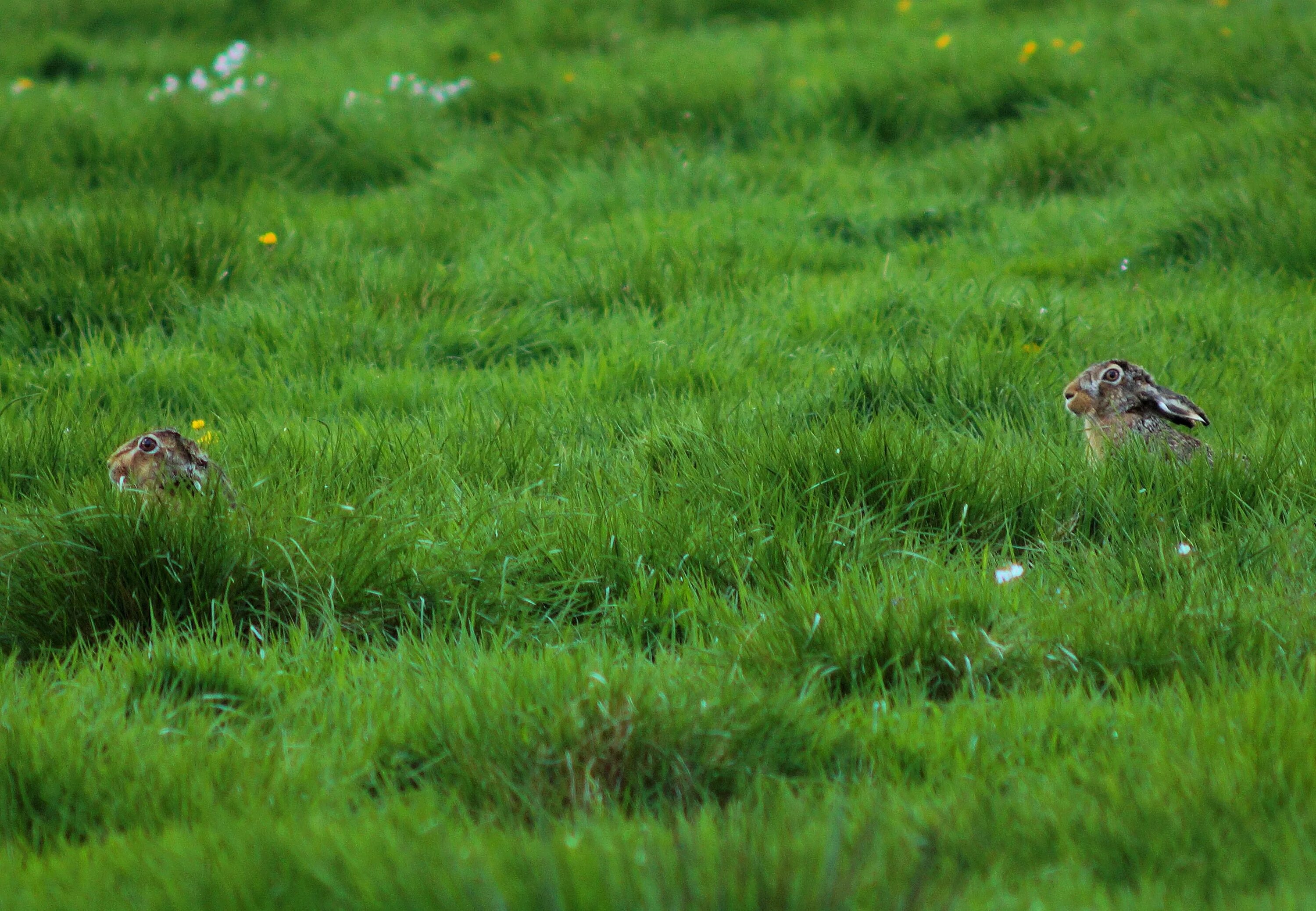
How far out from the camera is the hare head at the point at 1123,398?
382 cm

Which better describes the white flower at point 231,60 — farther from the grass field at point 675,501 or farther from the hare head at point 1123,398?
the hare head at point 1123,398

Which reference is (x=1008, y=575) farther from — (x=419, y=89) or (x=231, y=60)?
(x=231, y=60)

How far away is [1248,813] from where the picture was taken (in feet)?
6.53

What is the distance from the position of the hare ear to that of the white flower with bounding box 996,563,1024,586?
44.0 inches

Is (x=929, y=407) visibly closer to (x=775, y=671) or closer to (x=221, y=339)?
(x=775, y=671)

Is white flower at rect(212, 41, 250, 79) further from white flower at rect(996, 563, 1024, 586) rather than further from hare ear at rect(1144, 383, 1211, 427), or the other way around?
white flower at rect(996, 563, 1024, 586)

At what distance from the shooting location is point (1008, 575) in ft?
10.0

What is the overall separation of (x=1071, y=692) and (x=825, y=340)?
2.71 meters

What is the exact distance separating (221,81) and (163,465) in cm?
706

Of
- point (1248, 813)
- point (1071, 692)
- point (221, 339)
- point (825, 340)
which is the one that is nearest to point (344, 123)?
point (221, 339)

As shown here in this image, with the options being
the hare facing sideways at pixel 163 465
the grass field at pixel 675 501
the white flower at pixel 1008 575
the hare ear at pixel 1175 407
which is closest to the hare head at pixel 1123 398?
the hare ear at pixel 1175 407

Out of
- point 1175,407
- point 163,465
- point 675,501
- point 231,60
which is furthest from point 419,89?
point 1175,407

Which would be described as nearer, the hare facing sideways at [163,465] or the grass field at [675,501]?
the grass field at [675,501]

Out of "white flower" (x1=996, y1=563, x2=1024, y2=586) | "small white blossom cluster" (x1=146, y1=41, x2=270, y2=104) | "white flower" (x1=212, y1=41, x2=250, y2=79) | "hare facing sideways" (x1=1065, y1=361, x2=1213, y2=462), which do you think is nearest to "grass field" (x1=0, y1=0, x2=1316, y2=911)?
"white flower" (x1=996, y1=563, x2=1024, y2=586)
